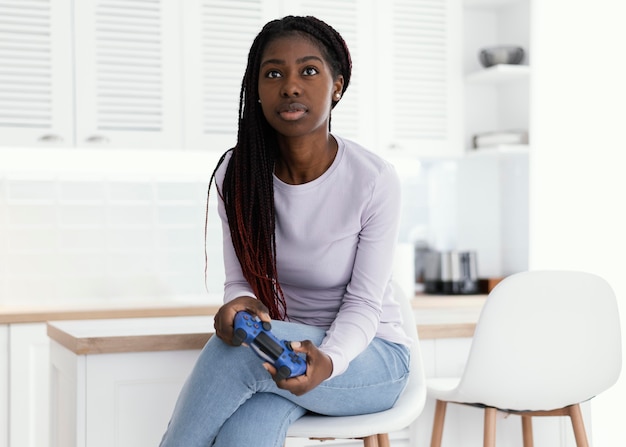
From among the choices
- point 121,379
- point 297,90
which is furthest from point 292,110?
point 121,379

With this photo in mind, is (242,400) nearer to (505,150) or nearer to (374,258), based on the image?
(374,258)

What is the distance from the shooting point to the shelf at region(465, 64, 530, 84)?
A: 3596 millimetres

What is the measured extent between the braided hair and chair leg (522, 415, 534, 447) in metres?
0.80

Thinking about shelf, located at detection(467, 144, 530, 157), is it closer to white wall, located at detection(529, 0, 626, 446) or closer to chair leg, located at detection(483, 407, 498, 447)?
white wall, located at detection(529, 0, 626, 446)

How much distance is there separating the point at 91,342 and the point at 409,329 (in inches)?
26.3

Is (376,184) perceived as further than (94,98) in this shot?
No

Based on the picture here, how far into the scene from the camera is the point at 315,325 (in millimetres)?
1645

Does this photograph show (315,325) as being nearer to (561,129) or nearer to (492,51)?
(561,129)

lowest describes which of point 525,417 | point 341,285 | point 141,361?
point 525,417

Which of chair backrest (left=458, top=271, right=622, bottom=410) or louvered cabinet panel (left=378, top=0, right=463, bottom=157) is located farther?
louvered cabinet panel (left=378, top=0, right=463, bottom=157)

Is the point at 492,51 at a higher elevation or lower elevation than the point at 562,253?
higher

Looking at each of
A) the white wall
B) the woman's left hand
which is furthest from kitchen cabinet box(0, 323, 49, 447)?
the white wall

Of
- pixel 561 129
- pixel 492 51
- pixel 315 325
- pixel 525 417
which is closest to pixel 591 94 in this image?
→ pixel 561 129

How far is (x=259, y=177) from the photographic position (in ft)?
5.38
